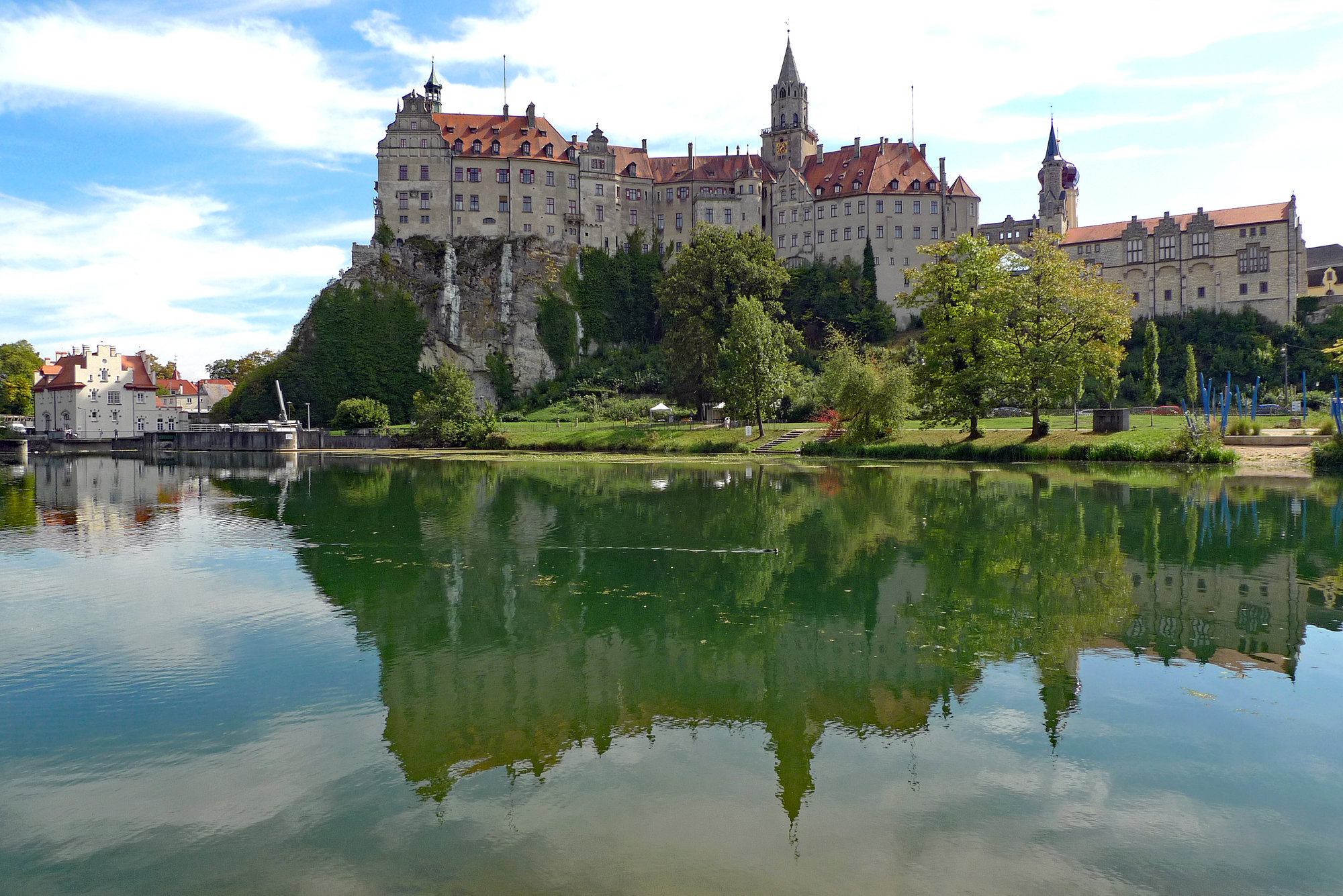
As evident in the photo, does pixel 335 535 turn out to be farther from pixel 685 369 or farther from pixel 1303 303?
pixel 1303 303

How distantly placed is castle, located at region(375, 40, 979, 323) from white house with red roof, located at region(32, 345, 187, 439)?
119ft

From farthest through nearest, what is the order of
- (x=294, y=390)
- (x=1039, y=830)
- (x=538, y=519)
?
1. (x=294, y=390)
2. (x=538, y=519)
3. (x=1039, y=830)

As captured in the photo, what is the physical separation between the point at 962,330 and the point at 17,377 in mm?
100799

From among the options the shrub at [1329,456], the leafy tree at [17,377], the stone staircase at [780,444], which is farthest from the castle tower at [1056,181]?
the leafy tree at [17,377]

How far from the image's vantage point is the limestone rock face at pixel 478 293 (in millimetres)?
85625

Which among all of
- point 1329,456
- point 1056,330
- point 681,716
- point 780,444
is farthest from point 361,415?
point 681,716

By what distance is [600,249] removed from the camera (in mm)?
89938

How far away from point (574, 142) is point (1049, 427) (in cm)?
5849

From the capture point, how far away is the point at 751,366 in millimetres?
57125

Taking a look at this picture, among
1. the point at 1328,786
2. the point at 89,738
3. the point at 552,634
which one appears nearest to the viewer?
the point at 1328,786

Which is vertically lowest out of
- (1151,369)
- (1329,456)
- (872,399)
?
(1329,456)

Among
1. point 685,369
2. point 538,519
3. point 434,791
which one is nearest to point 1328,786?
point 434,791

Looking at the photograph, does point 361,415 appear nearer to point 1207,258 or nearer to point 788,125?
point 788,125

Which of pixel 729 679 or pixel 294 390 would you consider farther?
pixel 294 390
